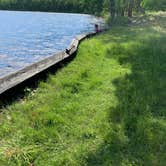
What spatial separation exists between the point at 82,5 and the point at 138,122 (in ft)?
200

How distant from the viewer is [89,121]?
634cm

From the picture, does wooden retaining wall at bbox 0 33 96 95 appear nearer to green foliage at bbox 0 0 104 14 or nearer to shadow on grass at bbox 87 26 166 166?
shadow on grass at bbox 87 26 166 166

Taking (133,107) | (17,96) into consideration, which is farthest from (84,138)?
(17,96)

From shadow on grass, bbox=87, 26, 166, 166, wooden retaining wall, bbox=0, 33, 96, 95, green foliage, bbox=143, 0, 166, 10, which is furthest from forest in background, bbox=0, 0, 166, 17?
shadow on grass, bbox=87, 26, 166, 166

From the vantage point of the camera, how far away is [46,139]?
18.1 ft

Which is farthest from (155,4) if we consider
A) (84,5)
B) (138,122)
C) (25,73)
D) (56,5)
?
(138,122)

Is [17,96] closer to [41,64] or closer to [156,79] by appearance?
[41,64]

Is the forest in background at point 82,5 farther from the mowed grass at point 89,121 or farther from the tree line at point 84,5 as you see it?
the mowed grass at point 89,121

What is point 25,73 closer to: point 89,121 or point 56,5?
point 89,121

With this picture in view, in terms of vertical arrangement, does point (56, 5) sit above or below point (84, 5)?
below

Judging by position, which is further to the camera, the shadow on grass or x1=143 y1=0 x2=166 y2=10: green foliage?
x1=143 y1=0 x2=166 y2=10: green foliage

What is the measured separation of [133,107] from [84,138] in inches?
69.7

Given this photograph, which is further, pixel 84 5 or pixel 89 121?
pixel 84 5

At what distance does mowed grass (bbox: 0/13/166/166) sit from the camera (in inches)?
199
